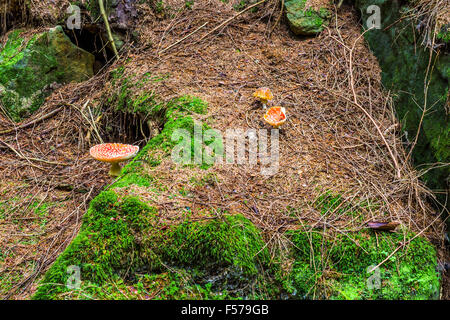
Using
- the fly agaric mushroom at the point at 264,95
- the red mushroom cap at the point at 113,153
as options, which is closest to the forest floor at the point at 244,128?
the fly agaric mushroom at the point at 264,95

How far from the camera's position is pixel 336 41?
4887 mm

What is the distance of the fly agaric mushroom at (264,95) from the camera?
13.1 feet

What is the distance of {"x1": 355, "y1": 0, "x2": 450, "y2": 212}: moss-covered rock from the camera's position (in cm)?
351

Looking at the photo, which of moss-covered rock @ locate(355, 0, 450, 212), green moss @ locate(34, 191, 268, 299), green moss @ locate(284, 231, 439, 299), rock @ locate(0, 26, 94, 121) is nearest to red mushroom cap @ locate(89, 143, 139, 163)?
green moss @ locate(34, 191, 268, 299)

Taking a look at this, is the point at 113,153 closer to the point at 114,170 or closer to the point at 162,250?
the point at 114,170

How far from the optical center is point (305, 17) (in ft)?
16.8

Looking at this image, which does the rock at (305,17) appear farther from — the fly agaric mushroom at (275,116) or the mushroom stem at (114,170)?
the mushroom stem at (114,170)

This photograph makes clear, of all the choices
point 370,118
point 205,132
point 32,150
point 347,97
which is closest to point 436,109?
point 370,118

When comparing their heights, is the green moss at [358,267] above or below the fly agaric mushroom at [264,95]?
below

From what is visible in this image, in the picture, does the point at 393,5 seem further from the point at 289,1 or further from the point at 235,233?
the point at 235,233

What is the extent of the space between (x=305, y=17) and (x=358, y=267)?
385cm

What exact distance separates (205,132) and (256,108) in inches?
33.2

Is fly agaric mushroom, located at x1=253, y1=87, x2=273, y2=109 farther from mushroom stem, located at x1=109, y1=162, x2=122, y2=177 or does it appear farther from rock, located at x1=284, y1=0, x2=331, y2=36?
mushroom stem, located at x1=109, y1=162, x2=122, y2=177

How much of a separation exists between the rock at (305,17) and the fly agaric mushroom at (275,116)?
1.92 metres
